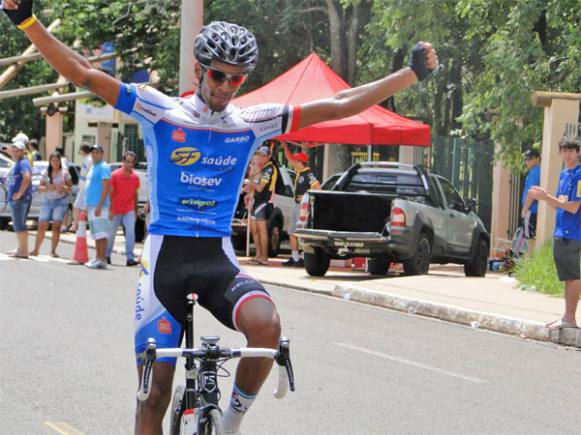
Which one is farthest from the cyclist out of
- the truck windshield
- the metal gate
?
the metal gate

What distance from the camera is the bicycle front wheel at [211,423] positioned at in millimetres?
4762

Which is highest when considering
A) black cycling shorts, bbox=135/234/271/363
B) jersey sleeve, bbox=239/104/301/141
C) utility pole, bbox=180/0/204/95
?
utility pole, bbox=180/0/204/95

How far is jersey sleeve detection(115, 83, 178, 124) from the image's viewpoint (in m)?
5.54

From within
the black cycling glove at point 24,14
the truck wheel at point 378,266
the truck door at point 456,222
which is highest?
the black cycling glove at point 24,14

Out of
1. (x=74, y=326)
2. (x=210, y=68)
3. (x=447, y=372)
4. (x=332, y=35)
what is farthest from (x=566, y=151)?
(x=332, y=35)

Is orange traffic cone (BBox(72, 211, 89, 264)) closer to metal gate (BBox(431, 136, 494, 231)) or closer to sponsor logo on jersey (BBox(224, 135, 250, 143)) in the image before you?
metal gate (BBox(431, 136, 494, 231))

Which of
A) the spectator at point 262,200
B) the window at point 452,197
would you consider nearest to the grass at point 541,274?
the window at point 452,197

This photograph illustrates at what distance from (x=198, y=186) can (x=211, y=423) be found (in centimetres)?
113

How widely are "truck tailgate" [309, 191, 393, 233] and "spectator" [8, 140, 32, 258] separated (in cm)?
472

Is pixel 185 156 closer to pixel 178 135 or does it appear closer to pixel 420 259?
pixel 178 135

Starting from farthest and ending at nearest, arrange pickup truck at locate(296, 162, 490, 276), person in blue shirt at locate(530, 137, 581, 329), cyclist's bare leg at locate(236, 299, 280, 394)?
pickup truck at locate(296, 162, 490, 276), person in blue shirt at locate(530, 137, 581, 329), cyclist's bare leg at locate(236, 299, 280, 394)

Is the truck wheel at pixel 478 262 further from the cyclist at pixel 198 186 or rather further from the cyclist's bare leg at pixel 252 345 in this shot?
the cyclist's bare leg at pixel 252 345

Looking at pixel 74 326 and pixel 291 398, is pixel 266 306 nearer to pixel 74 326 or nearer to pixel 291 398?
pixel 291 398

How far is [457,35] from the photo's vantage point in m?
30.1
